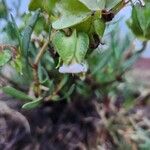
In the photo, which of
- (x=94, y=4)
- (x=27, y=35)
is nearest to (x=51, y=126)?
(x=27, y=35)

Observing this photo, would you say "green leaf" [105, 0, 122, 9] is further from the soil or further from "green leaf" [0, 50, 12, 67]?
the soil

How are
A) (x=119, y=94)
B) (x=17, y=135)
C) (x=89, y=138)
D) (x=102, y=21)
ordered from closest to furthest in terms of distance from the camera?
(x=102, y=21) → (x=17, y=135) → (x=89, y=138) → (x=119, y=94)

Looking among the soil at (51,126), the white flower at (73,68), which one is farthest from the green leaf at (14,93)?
the white flower at (73,68)

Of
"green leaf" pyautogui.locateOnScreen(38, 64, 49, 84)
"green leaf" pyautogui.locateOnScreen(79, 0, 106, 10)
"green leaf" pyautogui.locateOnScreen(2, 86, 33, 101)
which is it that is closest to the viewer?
"green leaf" pyautogui.locateOnScreen(79, 0, 106, 10)

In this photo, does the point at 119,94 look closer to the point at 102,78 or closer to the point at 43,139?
the point at 102,78

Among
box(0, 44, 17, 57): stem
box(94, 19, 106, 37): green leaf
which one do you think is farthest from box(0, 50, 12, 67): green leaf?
box(94, 19, 106, 37): green leaf

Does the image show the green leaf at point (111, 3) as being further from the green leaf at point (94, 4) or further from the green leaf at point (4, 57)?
the green leaf at point (4, 57)

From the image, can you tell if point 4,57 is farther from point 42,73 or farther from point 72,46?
point 42,73

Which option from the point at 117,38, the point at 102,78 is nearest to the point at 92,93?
the point at 102,78
